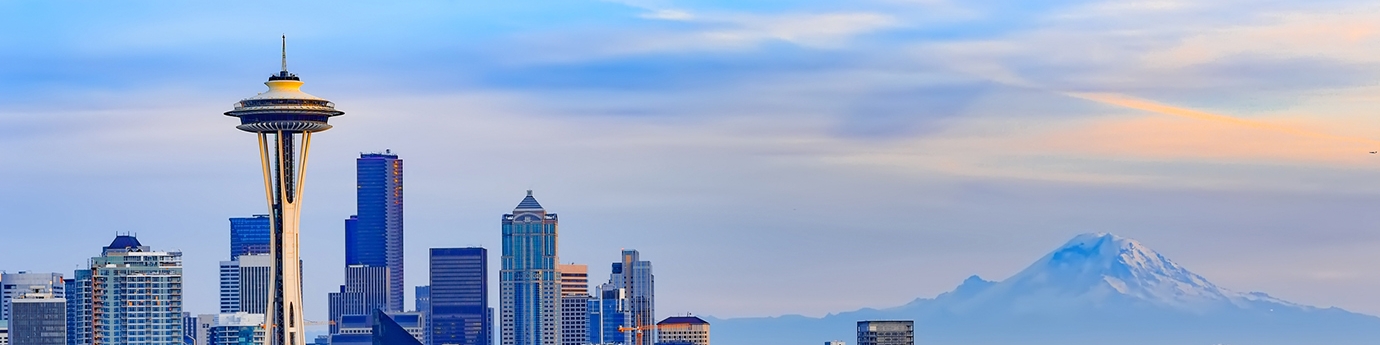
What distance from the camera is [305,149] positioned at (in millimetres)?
198250

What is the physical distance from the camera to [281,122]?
19988 centimetres

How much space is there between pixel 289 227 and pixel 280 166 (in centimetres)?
532

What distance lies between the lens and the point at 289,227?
198 metres

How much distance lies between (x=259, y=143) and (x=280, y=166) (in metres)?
3.35

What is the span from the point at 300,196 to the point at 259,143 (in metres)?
6.54

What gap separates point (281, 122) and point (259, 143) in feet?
8.73

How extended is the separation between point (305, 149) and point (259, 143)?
407cm

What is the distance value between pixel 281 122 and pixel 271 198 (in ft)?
23.3

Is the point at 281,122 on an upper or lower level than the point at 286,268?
upper

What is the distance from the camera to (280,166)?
197 meters

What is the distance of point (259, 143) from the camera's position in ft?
652

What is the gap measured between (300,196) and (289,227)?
370 centimetres

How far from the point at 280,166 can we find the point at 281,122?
466cm
